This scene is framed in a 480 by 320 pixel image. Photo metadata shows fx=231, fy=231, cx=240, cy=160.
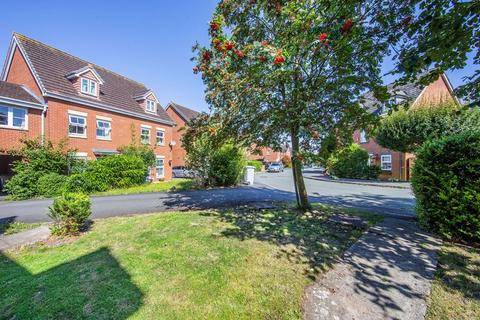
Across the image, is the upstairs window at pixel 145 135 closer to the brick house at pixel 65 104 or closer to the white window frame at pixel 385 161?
the brick house at pixel 65 104

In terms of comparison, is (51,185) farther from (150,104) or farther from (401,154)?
(401,154)

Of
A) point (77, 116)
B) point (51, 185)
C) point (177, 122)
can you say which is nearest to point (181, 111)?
point (177, 122)

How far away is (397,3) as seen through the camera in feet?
14.3

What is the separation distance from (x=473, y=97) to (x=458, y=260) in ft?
11.2

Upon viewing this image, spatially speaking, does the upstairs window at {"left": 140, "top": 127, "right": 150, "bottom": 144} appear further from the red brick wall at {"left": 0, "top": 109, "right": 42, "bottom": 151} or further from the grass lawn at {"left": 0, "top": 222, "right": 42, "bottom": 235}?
the grass lawn at {"left": 0, "top": 222, "right": 42, "bottom": 235}

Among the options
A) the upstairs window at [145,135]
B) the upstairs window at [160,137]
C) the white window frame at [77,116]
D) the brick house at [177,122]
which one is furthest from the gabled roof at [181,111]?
the white window frame at [77,116]

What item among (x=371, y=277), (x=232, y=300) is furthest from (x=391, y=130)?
(x=232, y=300)

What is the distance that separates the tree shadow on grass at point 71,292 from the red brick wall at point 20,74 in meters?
16.2

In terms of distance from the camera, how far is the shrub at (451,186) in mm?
4723

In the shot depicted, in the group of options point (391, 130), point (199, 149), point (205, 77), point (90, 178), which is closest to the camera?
point (205, 77)

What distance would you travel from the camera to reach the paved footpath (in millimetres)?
2893

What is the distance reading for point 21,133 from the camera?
14.2 m

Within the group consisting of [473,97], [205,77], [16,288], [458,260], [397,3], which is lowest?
[16,288]

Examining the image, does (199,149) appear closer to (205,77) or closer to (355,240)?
(205,77)
